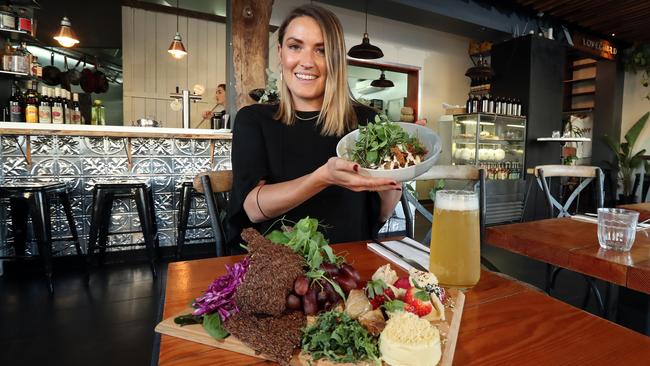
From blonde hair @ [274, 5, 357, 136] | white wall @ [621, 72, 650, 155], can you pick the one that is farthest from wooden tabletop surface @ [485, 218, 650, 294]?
white wall @ [621, 72, 650, 155]

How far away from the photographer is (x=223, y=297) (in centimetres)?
60

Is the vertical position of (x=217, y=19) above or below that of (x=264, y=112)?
above

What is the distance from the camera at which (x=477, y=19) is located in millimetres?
5941

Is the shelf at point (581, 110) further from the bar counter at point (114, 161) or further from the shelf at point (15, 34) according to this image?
the shelf at point (15, 34)

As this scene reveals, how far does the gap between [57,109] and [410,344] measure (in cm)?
410

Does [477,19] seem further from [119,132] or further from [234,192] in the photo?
[234,192]

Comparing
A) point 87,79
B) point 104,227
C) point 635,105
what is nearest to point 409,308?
point 104,227

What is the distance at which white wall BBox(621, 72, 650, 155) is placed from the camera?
7820 mm

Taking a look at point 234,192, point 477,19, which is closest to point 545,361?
point 234,192

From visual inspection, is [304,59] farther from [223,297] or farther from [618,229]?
[618,229]

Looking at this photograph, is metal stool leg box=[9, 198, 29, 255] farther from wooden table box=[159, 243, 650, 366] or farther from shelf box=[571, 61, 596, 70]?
shelf box=[571, 61, 596, 70]

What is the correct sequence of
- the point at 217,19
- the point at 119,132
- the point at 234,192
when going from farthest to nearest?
the point at 217,19
the point at 119,132
the point at 234,192

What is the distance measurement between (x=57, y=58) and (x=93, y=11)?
144 centimetres

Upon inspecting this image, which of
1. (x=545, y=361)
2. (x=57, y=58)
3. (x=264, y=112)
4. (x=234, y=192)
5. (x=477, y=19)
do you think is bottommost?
(x=545, y=361)
